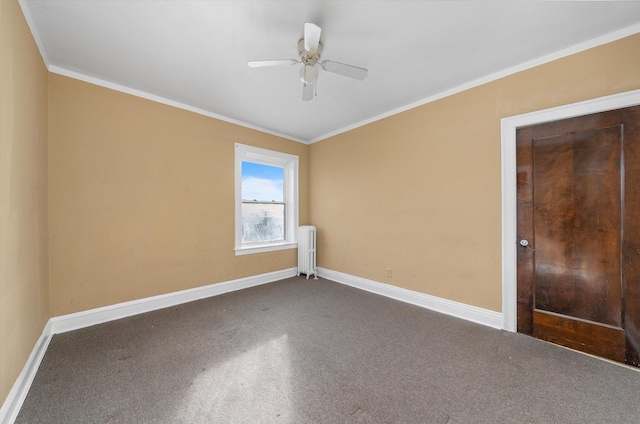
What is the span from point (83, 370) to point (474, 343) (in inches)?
127

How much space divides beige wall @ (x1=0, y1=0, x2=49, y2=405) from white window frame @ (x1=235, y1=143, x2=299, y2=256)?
1.99 metres

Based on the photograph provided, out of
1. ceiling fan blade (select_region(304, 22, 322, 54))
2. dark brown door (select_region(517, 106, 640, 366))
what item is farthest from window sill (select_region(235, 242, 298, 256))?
dark brown door (select_region(517, 106, 640, 366))

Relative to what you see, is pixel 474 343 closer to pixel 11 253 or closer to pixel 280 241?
pixel 280 241

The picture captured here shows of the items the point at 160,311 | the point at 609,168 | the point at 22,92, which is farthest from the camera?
the point at 160,311

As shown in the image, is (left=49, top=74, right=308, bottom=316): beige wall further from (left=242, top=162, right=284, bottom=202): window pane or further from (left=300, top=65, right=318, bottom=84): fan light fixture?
(left=300, top=65, right=318, bottom=84): fan light fixture

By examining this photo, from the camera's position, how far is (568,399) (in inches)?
61.4

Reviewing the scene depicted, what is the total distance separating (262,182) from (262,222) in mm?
702

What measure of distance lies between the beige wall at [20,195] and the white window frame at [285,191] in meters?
1.99

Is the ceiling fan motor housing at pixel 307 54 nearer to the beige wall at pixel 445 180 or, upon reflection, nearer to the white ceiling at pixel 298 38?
the white ceiling at pixel 298 38

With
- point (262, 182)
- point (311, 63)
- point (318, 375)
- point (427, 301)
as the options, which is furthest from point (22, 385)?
point (427, 301)

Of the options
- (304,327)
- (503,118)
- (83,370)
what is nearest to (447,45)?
(503,118)

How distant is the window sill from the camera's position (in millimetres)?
3773

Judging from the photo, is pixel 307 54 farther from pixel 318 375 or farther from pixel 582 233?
pixel 582 233

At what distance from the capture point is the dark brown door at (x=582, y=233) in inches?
74.4
